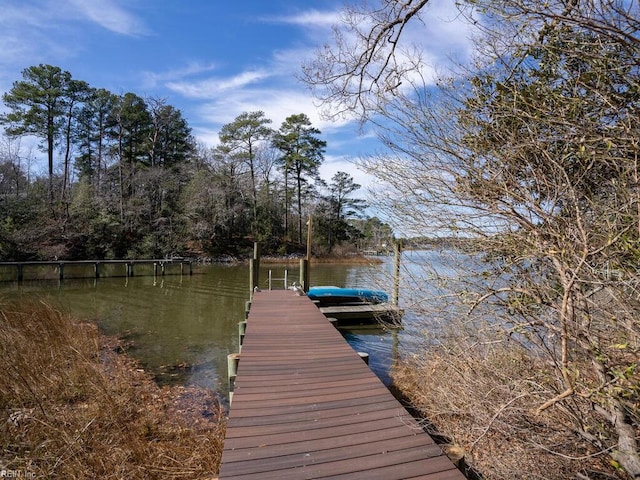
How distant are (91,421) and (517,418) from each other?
329cm

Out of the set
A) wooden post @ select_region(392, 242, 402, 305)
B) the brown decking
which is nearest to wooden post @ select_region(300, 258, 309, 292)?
the brown decking

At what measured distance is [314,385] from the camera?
355cm

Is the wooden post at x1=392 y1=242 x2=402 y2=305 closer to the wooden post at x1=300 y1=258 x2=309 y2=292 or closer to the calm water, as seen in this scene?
the calm water

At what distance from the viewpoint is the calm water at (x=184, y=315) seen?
5.00 metres

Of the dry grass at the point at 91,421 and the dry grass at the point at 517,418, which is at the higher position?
the dry grass at the point at 517,418

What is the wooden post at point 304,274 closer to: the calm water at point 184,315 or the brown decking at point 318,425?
the calm water at point 184,315

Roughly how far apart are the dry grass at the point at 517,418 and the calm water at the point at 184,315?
67 cm

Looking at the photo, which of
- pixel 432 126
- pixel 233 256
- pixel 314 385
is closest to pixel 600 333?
pixel 432 126

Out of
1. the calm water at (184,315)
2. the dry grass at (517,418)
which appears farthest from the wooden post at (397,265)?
the dry grass at (517,418)

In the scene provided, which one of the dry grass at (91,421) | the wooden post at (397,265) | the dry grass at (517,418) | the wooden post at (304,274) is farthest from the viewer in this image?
the wooden post at (304,274)

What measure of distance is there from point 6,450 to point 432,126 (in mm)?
4282

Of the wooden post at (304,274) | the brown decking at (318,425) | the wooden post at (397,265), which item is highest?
the wooden post at (397,265)

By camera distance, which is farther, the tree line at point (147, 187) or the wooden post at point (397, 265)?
the tree line at point (147, 187)

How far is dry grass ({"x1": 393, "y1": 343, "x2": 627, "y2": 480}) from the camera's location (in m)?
2.17
